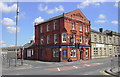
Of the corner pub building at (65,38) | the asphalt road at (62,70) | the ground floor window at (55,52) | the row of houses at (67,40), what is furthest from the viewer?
the ground floor window at (55,52)

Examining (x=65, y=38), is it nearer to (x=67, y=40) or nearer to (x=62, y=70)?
(x=67, y=40)

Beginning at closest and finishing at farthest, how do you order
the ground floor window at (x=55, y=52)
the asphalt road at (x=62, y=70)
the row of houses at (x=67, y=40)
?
the asphalt road at (x=62, y=70)
the row of houses at (x=67, y=40)
the ground floor window at (x=55, y=52)

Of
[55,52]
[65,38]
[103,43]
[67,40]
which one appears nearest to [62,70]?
[67,40]

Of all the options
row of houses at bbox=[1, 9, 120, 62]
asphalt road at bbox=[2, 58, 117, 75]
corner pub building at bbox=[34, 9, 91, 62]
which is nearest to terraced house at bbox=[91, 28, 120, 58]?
row of houses at bbox=[1, 9, 120, 62]

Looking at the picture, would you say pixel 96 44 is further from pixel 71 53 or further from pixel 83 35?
pixel 71 53

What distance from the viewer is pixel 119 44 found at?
49938 millimetres

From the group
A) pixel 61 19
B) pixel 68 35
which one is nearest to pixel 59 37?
pixel 68 35

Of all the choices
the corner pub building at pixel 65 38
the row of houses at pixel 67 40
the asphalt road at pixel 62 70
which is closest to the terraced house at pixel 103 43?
the row of houses at pixel 67 40

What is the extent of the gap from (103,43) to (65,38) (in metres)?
16.5

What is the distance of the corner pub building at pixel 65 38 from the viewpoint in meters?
31.5

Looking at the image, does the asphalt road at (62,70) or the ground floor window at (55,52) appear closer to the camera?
the asphalt road at (62,70)

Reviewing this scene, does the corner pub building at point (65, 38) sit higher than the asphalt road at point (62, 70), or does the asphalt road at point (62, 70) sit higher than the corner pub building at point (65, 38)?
the corner pub building at point (65, 38)

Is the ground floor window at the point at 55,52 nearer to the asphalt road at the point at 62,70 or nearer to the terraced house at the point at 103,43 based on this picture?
the asphalt road at the point at 62,70

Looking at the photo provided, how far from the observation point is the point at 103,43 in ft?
142
